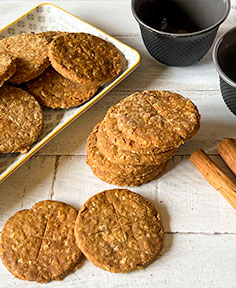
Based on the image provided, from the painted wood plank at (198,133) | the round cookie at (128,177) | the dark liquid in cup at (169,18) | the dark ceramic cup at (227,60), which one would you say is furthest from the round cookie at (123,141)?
the dark liquid in cup at (169,18)

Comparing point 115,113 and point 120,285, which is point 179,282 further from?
point 115,113

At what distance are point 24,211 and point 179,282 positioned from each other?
53 centimetres

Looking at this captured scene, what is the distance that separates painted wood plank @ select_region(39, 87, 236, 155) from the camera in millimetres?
1614

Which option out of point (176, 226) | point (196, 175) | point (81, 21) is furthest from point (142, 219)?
point (81, 21)

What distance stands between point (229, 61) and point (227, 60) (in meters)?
0.01

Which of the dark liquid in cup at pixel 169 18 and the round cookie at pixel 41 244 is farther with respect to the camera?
the dark liquid in cup at pixel 169 18

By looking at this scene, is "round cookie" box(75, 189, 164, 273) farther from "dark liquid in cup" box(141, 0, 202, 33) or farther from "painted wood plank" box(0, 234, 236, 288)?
"dark liquid in cup" box(141, 0, 202, 33)

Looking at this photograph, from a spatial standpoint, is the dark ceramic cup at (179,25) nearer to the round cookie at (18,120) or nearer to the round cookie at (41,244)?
the round cookie at (18,120)

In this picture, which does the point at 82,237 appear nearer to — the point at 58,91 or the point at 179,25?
the point at 58,91

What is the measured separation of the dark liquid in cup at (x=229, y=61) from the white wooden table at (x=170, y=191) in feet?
0.36

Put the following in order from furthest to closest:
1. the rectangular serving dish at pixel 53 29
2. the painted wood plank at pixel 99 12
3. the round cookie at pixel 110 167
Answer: the painted wood plank at pixel 99 12 → the rectangular serving dish at pixel 53 29 → the round cookie at pixel 110 167

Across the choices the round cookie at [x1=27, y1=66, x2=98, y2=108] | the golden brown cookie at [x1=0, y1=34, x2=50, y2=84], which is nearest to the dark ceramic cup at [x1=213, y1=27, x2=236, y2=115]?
the round cookie at [x1=27, y1=66, x2=98, y2=108]

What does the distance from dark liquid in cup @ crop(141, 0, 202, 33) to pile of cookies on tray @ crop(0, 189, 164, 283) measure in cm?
80

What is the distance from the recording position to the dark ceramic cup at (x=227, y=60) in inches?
61.6
